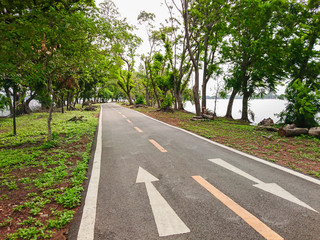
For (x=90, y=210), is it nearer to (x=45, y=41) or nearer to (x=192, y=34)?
(x=45, y=41)

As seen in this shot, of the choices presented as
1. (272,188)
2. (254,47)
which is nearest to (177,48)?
(254,47)

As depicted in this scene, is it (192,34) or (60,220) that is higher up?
(192,34)

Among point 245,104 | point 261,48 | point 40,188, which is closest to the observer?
point 40,188

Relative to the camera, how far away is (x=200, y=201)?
10.2ft

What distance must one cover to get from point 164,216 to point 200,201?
0.75 m

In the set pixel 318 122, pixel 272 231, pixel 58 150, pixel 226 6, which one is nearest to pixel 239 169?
pixel 272 231

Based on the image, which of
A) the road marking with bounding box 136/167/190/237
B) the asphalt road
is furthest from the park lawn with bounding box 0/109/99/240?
the road marking with bounding box 136/167/190/237

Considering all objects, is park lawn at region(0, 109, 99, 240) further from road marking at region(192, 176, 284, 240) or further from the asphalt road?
road marking at region(192, 176, 284, 240)

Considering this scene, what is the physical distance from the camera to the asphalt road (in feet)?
7.98

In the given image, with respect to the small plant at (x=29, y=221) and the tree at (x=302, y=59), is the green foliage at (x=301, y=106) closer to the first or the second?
the tree at (x=302, y=59)

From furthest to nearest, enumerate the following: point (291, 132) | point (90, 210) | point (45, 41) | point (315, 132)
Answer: point (291, 132), point (315, 132), point (45, 41), point (90, 210)

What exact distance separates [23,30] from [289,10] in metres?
14.9

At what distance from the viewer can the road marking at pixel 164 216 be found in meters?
2.44

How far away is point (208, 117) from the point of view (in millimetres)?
15047
